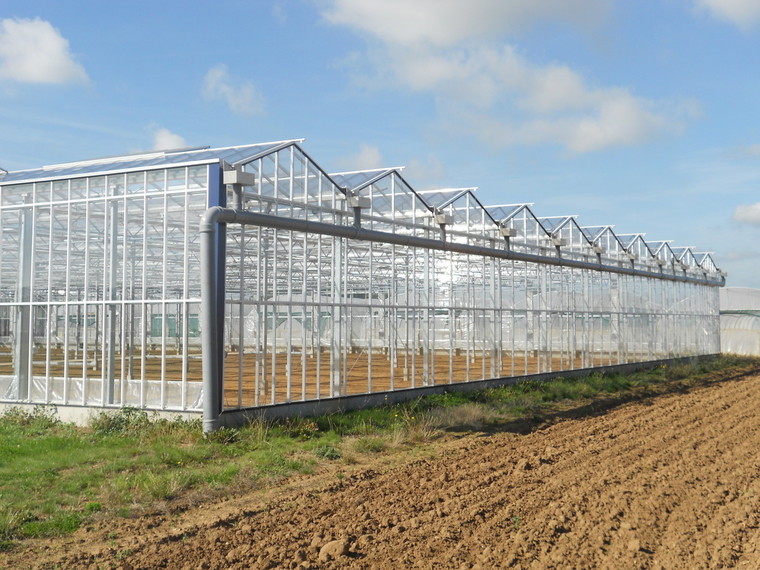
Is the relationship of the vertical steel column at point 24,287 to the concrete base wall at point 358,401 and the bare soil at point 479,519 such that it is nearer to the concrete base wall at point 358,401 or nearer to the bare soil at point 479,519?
the concrete base wall at point 358,401

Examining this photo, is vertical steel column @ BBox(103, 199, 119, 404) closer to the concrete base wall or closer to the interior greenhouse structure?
the interior greenhouse structure

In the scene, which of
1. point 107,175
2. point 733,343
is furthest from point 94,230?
point 733,343

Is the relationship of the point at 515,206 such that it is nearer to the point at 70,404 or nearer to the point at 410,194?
the point at 410,194

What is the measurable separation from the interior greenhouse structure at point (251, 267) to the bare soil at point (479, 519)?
4.09 metres

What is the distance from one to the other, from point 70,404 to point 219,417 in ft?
13.1

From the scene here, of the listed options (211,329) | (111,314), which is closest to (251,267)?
(111,314)

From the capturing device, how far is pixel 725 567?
6320mm

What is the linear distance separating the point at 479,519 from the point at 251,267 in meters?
18.7

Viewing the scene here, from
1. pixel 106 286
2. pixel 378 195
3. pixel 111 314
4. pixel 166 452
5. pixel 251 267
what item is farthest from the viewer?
pixel 251 267

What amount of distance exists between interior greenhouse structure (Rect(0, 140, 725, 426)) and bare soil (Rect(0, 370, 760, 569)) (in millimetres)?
4095

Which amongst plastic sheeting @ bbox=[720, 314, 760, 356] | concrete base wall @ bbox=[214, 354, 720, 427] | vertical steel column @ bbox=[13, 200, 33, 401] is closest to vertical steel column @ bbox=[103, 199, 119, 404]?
vertical steel column @ bbox=[13, 200, 33, 401]

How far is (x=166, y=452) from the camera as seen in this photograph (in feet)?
Answer: 35.6

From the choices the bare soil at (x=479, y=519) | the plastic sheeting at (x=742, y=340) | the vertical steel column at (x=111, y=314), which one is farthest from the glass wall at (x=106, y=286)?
the plastic sheeting at (x=742, y=340)

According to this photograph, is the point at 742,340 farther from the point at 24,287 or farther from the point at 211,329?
the point at 24,287
